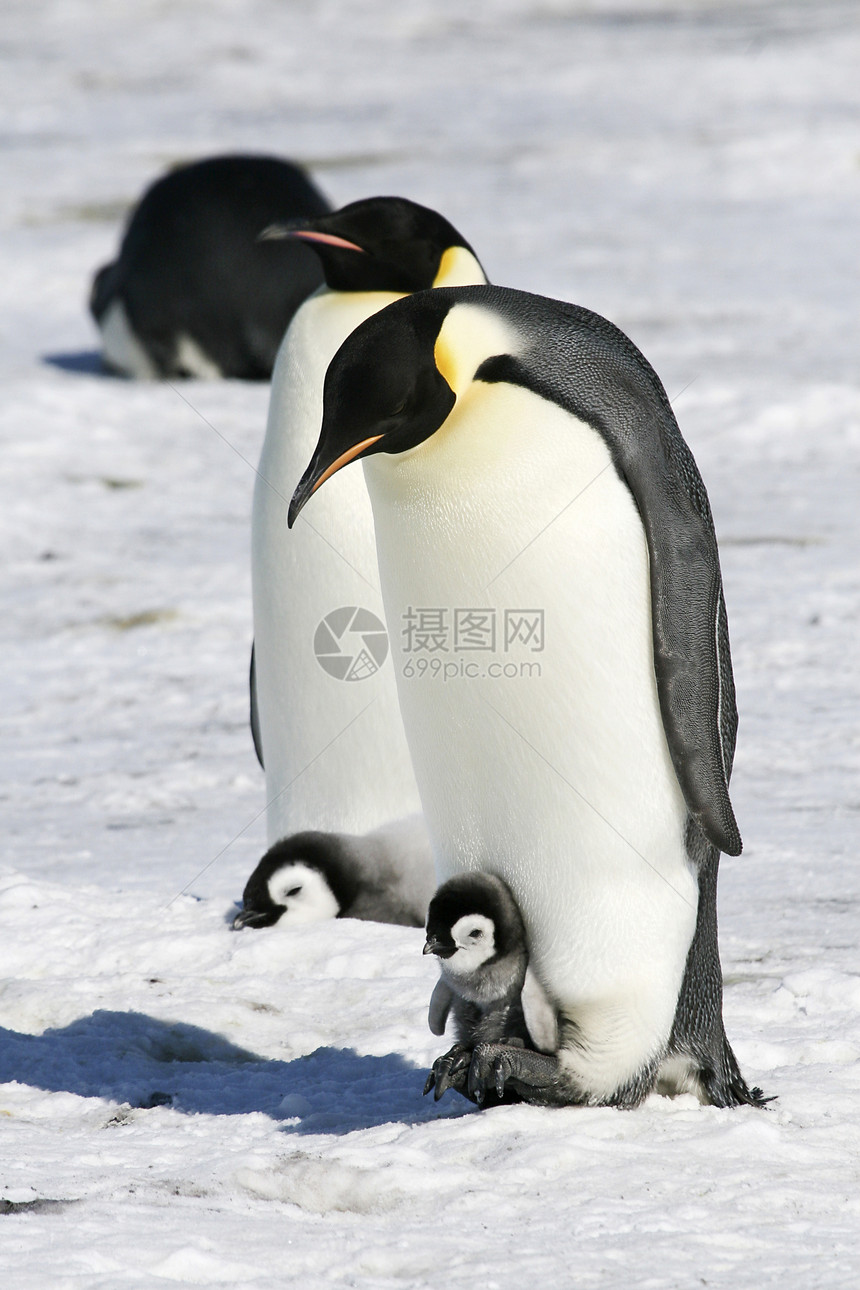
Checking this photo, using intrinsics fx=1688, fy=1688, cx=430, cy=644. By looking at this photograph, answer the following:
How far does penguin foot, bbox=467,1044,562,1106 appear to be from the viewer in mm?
2488

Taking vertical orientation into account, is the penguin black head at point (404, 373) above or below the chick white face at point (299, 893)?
above

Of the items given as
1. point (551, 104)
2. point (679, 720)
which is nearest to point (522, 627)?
point (679, 720)

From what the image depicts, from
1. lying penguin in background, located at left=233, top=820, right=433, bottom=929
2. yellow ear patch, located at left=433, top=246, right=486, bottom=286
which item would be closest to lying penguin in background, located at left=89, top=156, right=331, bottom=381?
yellow ear patch, located at left=433, top=246, right=486, bottom=286

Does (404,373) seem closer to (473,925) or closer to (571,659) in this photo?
(571,659)

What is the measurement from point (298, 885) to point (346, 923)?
13 centimetres

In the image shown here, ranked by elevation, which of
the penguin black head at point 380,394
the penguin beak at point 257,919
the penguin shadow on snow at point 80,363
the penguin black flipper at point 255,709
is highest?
the penguin black head at point 380,394

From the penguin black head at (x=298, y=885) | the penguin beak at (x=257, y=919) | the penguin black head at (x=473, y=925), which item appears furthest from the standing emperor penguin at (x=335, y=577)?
the penguin black head at (x=473, y=925)

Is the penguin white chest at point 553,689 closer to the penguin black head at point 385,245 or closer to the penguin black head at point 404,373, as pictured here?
the penguin black head at point 404,373

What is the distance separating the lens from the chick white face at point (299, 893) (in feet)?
11.8

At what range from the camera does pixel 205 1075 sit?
2.89m

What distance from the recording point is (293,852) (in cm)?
367

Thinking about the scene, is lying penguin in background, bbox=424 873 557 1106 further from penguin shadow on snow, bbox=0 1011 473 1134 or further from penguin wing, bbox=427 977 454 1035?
penguin shadow on snow, bbox=0 1011 473 1134

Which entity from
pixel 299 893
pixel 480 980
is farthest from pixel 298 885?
pixel 480 980

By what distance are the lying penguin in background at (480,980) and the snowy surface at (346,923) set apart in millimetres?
109
